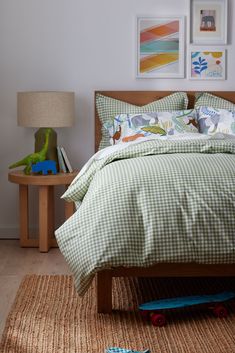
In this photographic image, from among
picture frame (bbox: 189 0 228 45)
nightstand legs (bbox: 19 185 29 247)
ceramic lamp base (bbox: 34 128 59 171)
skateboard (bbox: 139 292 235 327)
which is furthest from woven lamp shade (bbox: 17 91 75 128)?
skateboard (bbox: 139 292 235 327)

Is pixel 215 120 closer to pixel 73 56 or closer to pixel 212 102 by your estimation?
pixel 212 102

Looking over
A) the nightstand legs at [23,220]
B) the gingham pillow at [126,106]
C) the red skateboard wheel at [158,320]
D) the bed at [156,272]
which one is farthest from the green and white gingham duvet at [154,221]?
the gingham pillow at [126,106]

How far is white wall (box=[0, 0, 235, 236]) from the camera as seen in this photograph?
4773 millimetres

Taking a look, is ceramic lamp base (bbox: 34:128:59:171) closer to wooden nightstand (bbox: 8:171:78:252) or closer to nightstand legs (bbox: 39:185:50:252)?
wooden nightstand (bbox: 8:171:78:252)

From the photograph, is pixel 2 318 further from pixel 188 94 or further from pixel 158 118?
pixel 188 94

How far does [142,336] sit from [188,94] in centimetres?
244

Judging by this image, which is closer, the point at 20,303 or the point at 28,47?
the point at 20,303

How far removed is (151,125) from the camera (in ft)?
14.4

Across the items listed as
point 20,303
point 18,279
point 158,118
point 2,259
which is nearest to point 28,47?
point 158,118

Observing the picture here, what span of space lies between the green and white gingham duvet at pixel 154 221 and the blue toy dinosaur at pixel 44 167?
1.42m

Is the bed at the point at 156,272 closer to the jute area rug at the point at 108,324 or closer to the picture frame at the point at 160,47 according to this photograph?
the jute area rug at the point at 108,324

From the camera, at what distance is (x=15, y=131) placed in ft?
15.9

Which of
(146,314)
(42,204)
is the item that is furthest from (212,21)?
(146,314)

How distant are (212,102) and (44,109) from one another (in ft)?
3.78
